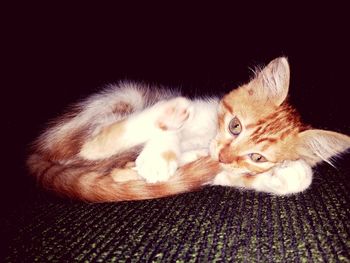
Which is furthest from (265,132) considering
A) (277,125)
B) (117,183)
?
(117,183)

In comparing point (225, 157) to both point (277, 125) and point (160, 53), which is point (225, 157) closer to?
point (277, 125)

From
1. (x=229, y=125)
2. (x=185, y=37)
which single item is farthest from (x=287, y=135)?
(x=185, y=37)

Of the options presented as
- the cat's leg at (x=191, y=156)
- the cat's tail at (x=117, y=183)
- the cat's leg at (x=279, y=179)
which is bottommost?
the cat's leg at (x=279, y=179)

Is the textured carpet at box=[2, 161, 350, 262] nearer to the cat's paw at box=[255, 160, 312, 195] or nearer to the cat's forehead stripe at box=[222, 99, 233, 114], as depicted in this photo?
the cat's paw at box=[255, 160, 312, 195]

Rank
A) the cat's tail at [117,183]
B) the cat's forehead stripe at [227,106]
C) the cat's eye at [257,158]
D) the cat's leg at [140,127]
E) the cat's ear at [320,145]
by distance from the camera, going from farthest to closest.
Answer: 1. the cat's forehead stripe at [227,106]
2. the cat's eye at [257,158]
3. the cat's leg at [140,127]
4. the cat's ear at [320,145]
5. the cat's tail at [117,183]

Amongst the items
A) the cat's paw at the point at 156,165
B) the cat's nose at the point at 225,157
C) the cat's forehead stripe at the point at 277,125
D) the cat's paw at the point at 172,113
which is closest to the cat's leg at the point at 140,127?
the cat's paw at the point at 172,113

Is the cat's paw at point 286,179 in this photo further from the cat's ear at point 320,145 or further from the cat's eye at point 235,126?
the cat's eye at point 235,126

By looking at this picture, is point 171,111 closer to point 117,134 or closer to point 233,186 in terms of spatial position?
point 117,134
